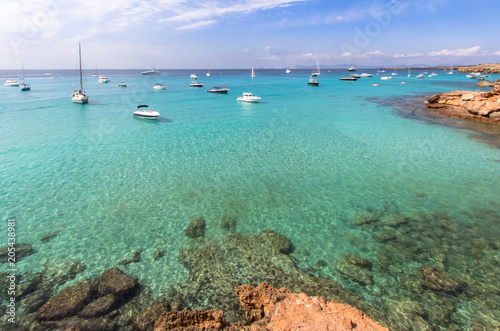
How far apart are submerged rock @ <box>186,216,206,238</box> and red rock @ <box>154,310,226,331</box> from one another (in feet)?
17.6

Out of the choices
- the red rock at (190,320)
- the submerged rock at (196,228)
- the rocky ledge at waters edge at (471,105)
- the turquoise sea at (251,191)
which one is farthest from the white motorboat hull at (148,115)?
the rocky ledge at waters edge at (471,105)

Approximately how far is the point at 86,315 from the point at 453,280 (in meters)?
13.1

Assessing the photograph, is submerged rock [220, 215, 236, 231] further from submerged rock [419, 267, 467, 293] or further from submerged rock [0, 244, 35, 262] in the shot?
submerged rock [0, 244, 35, 262]

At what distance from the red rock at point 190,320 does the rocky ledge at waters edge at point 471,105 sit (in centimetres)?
4828

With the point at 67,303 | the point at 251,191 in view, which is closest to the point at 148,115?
the point at 251,191

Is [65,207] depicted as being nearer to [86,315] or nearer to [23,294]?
[23,294]

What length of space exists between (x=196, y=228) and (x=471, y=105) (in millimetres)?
48527

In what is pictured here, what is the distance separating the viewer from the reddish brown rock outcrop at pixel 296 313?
6391 mm

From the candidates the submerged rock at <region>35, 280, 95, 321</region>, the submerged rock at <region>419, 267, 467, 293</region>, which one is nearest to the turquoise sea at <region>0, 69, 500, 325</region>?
the submerged rock at <region>419, 267, 467, 293</region>

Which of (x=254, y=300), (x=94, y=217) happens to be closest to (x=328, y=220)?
(x=254, y=300)

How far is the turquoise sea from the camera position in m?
11.1

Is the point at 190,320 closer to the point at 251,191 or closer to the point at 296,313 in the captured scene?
the point at 296,313

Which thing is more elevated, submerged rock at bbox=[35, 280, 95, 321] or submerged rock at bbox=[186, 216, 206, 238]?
submerged rock at bbox=[186, 216, 206, 238]

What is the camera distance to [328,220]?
13766 mm
